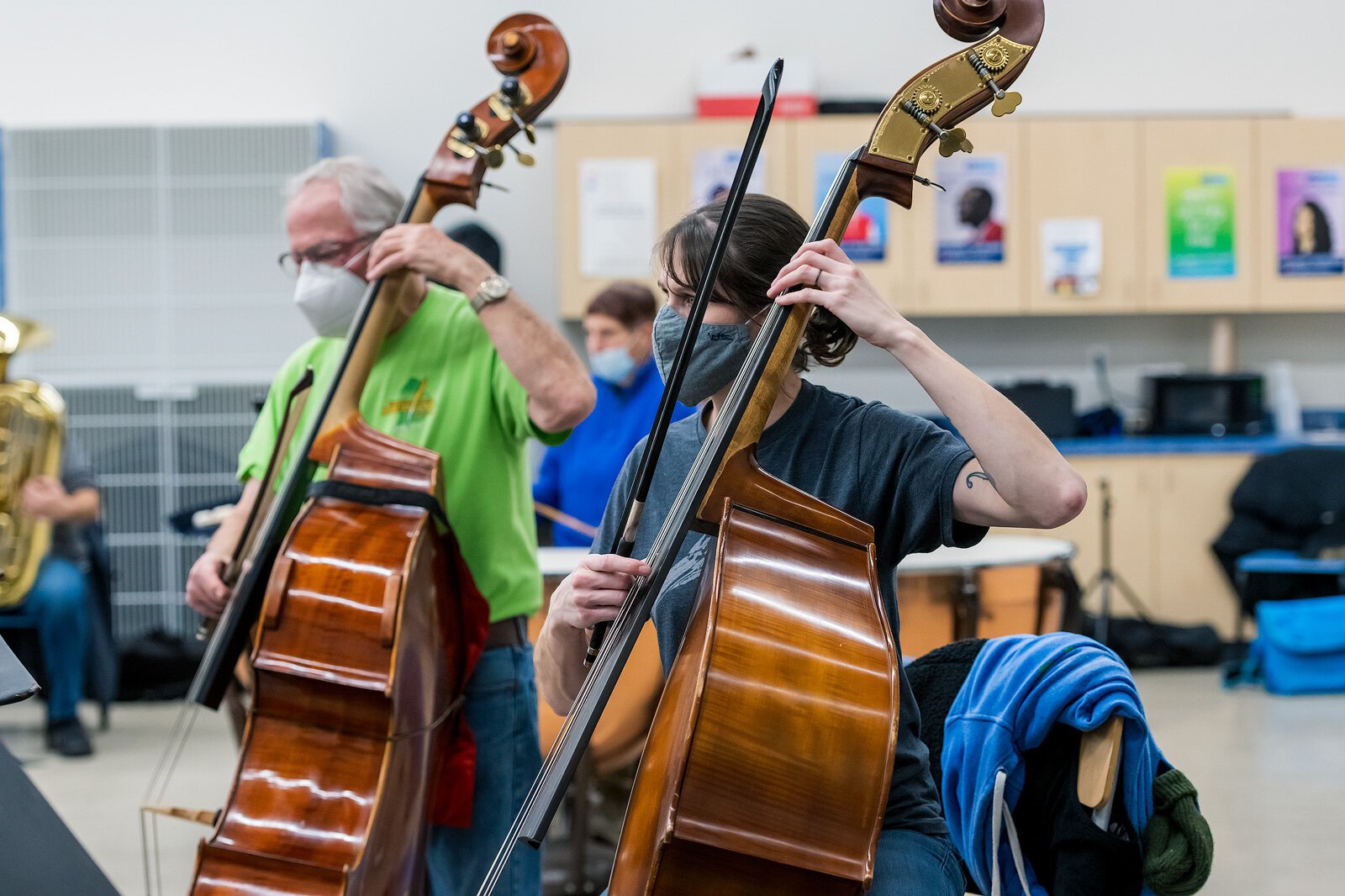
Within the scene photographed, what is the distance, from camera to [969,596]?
304 centimetres

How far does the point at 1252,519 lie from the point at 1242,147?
1.62 meters

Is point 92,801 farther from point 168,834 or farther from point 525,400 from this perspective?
point 525,400

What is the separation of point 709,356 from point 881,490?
0.22 m

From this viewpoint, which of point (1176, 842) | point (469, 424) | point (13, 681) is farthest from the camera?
point (469, 424)

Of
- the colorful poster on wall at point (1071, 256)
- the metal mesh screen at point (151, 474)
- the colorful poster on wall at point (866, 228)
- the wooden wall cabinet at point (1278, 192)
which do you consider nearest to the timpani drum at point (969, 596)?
the colorful poster on wall at point (866, 228)

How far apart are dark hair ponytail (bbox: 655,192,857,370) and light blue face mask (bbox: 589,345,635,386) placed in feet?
6.15

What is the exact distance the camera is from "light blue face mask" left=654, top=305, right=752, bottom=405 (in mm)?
1336

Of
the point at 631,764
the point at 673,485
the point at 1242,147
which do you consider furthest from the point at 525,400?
the point at 1242,147

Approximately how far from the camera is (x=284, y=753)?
1672mm

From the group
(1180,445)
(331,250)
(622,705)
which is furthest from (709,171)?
(331,250)

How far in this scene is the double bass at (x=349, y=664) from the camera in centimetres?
161

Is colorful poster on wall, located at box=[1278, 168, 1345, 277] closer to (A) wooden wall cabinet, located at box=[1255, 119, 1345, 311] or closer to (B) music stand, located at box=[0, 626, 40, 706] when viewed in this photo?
(A) wooden wall cabinet, located at box=[1255, 119, 1345, 311]

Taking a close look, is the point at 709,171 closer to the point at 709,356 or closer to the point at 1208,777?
the point at 1208,777

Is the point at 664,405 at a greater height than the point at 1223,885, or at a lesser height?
greater
